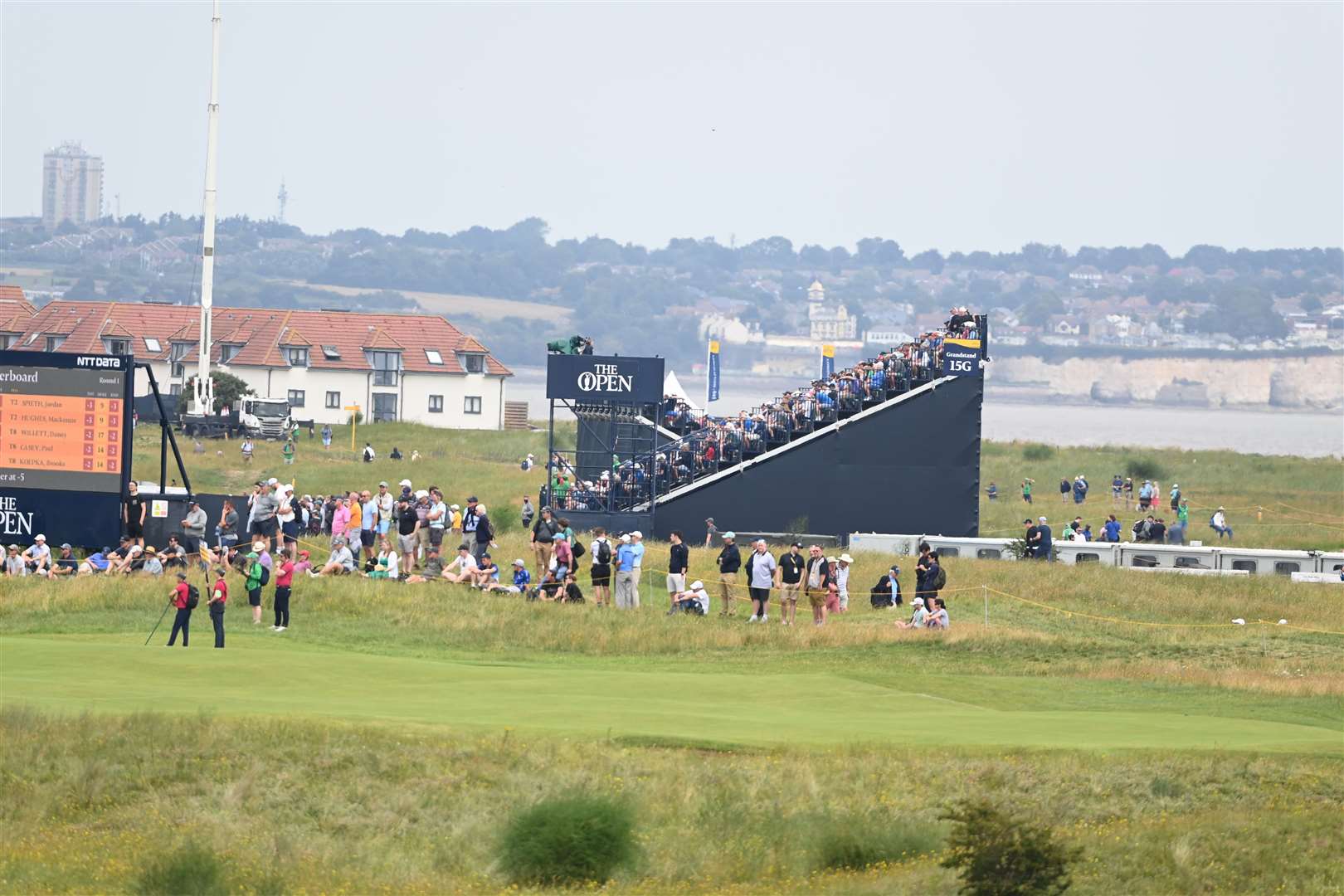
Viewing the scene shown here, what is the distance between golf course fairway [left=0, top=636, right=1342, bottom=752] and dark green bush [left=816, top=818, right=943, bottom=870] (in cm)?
260

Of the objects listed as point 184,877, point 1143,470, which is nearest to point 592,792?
point 184,877

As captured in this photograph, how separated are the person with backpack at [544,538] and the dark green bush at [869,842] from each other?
1698 centimetres

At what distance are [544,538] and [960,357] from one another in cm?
1505

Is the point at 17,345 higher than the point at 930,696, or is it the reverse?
the point at 17,345

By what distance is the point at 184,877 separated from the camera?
16.4m

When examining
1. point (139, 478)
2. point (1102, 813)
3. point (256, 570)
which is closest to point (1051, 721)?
point (1102, 813)

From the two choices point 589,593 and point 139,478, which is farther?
point 139,478

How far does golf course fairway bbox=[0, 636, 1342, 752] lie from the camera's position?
21.1 m

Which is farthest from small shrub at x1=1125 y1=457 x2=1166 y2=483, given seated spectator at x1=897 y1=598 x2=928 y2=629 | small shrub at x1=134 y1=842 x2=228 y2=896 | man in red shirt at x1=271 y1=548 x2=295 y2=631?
small shrub at x1=134 y1=842 x2=228 y2=896

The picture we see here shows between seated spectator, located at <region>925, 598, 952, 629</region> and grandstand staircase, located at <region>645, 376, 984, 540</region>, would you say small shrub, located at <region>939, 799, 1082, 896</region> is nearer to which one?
seated spectator, located at <region>925, 598, 952, 629</region>

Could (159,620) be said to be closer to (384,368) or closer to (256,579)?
(256,579)

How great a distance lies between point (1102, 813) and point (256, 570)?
49.4ft

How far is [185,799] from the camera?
760 inches

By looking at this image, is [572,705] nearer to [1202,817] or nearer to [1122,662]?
[1202,817]
